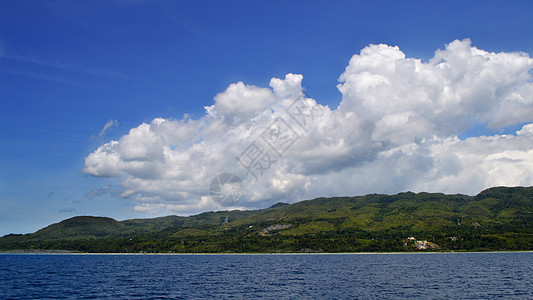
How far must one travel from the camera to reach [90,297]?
99.2m

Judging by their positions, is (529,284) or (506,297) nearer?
(506,297)

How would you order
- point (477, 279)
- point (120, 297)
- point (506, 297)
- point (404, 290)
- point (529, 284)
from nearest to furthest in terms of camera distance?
point (506, 297), point (120, 297), point (404, 290), point (529, 284), point (477, 279)

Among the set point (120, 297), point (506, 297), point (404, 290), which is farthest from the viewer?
point (404, 290)

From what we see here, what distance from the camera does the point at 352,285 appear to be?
11762 cm

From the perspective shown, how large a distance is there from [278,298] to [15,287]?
8947 centimetres

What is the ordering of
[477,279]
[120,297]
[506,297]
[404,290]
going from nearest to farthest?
[506,297] < [120,297] < [404,290] < [477,279]

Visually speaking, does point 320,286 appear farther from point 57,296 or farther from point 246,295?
point 57,296

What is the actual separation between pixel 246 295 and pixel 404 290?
4447 cm

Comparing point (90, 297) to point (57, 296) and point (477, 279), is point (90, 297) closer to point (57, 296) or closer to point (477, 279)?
point (57, 296)

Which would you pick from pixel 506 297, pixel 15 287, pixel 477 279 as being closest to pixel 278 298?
pixel 506 297

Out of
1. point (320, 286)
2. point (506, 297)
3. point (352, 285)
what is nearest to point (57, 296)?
point (320, 286)

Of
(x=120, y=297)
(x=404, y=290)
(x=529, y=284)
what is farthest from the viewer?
(x=529, y=284)

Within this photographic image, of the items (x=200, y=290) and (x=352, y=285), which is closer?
(x=200, y=290)

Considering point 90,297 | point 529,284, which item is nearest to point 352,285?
point 529,284
